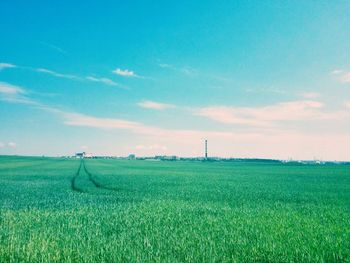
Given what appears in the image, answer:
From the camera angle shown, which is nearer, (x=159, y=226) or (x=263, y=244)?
(x=263, y=244)

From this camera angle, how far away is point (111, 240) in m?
9.58

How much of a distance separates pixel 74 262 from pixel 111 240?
1960 mm

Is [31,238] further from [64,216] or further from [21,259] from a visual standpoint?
[64,216]

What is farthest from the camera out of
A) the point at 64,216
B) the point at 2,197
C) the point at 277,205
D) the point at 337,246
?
the point at 2,197

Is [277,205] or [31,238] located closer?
[31,238]

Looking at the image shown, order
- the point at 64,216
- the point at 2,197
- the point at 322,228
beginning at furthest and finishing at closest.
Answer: the point at 2,197 < the point at 64,216 < the point at 322,228

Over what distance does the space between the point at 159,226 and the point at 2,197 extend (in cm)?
1303

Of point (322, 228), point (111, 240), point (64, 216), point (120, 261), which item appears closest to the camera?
point (120, 261)

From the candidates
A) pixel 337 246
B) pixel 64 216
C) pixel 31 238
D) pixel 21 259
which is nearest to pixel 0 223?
pixel 64 216

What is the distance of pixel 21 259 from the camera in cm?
781

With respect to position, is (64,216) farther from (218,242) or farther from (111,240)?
(218,242)

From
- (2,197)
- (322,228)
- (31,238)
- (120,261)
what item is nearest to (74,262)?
(120,261)

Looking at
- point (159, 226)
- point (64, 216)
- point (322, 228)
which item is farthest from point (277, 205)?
point (64, 216)

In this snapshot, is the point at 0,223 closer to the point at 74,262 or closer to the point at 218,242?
the point at 74,262
